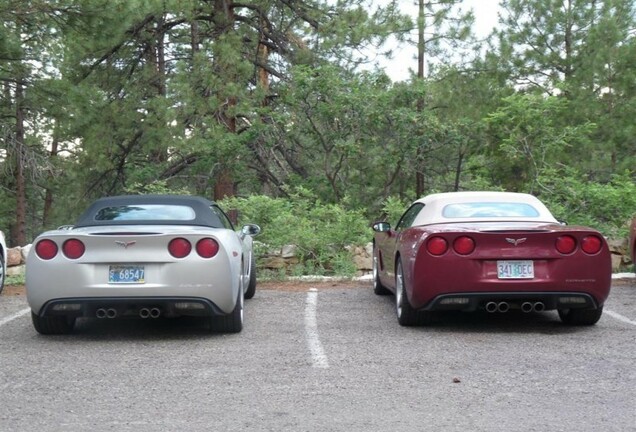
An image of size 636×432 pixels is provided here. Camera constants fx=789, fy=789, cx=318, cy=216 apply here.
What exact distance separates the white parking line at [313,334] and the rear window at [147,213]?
164cm

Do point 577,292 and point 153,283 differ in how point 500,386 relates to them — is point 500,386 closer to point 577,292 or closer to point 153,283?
point 577,292

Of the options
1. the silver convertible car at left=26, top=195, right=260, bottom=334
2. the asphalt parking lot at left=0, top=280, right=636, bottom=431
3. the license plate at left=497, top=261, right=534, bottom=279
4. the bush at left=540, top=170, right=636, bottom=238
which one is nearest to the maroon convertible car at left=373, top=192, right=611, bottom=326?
the license plate at left=497, top=261, right=534, bottom=279

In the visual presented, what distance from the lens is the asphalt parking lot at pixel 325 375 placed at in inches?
181

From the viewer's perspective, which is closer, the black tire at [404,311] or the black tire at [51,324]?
the black tire at [51,324]

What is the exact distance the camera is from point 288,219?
1356 centimetres

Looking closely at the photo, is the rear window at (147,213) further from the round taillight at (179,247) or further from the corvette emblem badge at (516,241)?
the corvette emblem badge at (516,241)

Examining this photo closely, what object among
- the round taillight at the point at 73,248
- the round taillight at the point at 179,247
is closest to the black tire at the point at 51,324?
the round taillight at the point at 73,248

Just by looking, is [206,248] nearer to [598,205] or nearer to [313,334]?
[313,334]

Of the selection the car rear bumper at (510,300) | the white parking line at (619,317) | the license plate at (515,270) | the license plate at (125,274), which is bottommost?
the white parking line at (619,317)

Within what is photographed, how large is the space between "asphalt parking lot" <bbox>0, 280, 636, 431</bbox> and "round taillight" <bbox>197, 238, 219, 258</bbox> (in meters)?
0.80

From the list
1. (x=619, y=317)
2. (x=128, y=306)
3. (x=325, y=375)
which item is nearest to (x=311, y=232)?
(x=619, y=317)

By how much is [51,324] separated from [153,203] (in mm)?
1608

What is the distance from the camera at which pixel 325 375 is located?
18.8 feet

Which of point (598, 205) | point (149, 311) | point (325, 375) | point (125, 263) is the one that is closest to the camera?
point (325, 375)
